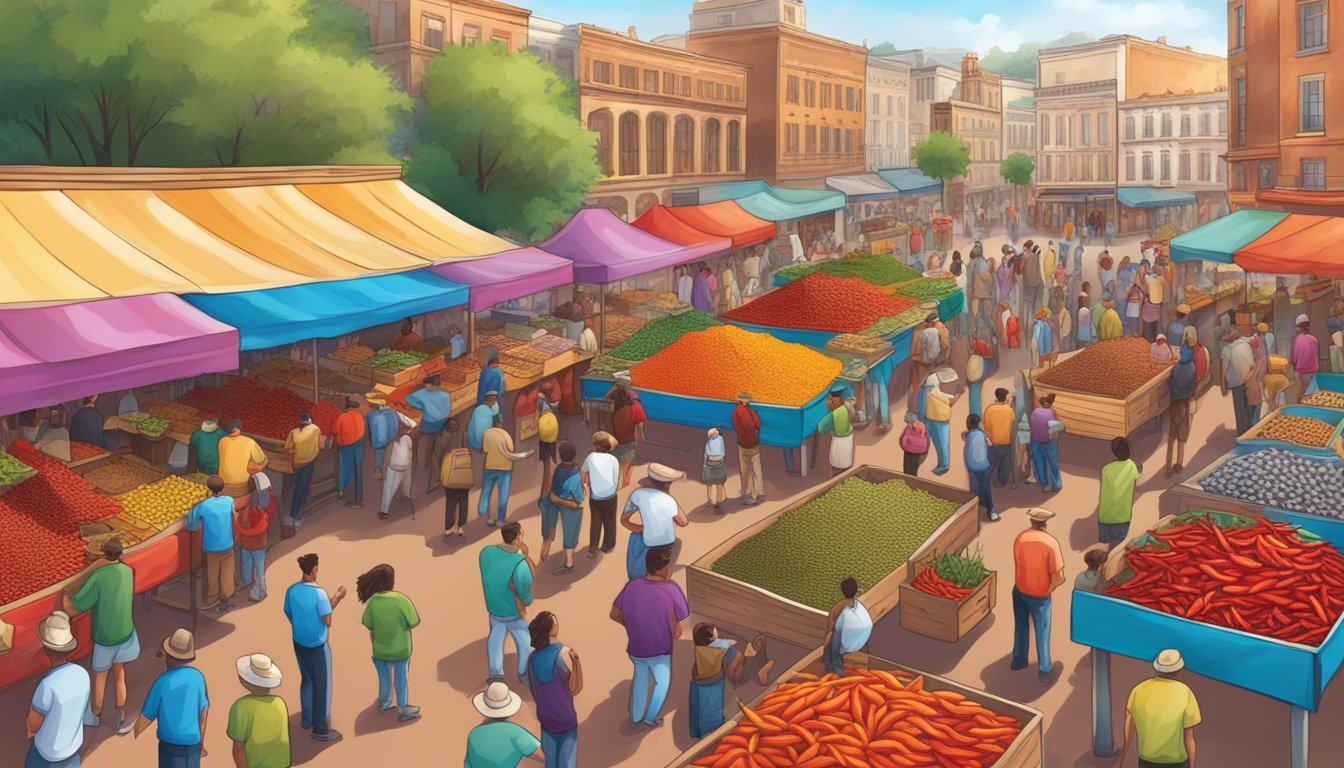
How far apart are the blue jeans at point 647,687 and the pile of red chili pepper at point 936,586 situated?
259 cm

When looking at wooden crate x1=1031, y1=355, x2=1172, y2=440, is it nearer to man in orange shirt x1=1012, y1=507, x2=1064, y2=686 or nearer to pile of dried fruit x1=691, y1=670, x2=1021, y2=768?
man in orange shirt x1=1012, y1=507, x2=1064, y2=686

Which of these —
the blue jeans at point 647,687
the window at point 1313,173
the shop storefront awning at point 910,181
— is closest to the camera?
the blue jeans at point 647,687

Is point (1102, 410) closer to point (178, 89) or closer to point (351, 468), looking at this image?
point (351, 468)

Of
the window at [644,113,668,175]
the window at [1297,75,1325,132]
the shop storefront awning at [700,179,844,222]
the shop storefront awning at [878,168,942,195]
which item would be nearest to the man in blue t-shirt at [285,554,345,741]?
the shop storefront awning at [700,179,844,222]

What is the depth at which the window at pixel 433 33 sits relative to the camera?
33.8 m

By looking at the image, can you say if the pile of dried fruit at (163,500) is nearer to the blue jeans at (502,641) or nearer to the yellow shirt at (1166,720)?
the blue jeans at (502,641)

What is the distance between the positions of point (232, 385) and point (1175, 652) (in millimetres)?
12497

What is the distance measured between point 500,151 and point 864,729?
23.3 metres

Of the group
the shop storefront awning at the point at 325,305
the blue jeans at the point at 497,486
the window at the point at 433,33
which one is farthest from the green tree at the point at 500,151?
the blue jeans at the point at 497,486

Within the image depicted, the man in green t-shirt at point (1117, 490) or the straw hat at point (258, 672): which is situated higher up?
the man in green t-shirt at point (1117, 490)

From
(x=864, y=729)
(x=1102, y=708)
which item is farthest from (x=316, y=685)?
(x=1102, y=708)

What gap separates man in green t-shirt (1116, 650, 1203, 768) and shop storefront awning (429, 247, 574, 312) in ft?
42.3

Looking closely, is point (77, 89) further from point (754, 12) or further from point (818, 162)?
point (754, 12)

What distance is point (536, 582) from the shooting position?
40.2ft
